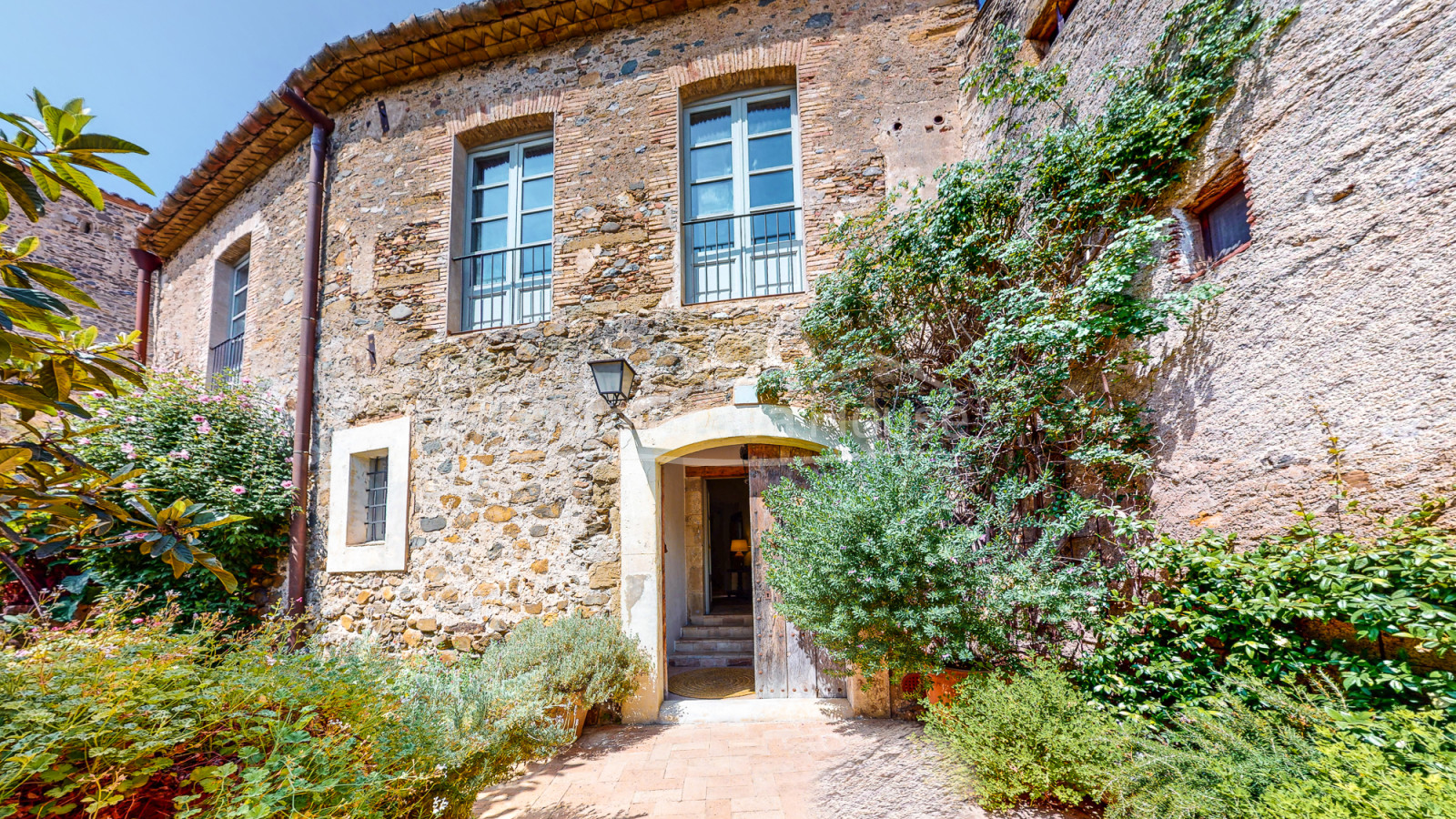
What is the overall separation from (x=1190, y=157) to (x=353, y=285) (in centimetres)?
628

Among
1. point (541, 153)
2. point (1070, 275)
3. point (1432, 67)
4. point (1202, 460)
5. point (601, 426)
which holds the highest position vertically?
point (541, 153)

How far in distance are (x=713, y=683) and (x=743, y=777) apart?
6.42 feet

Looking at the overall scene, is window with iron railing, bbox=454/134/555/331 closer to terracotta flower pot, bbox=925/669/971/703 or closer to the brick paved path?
the brick paved path

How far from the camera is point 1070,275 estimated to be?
342cm

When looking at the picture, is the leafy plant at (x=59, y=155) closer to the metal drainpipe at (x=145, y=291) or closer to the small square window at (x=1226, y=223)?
the small square window at (x=1226, y=223)

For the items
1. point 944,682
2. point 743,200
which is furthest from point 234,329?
point 944,682

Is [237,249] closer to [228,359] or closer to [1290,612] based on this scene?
[228,359]

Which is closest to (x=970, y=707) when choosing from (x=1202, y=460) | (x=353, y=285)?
(x=1202, y=460)

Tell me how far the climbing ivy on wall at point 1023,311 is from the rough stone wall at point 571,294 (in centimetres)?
68

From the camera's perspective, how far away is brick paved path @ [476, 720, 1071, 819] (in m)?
2.90

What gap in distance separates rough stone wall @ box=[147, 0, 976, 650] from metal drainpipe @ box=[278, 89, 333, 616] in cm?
14

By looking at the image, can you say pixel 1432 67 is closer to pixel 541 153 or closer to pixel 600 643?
pixel 600 643

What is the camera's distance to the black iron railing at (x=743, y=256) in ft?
15.5

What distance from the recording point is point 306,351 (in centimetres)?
545
